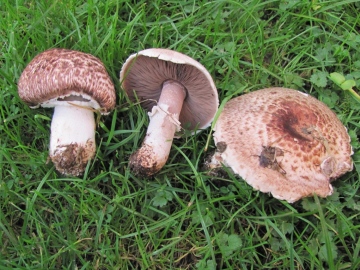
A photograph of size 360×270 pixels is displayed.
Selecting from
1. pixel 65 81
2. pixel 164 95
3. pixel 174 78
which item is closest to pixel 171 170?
pixel 164 95

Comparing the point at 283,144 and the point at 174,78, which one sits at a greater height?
the point at 174,78

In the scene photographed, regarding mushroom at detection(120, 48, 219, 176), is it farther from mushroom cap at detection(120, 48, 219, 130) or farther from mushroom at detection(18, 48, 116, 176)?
mushroom at detection(18, 48, 116, 176)

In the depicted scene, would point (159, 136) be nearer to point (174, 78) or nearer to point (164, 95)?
point (164, 95)

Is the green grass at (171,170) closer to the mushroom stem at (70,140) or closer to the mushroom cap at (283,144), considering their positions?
the mushroom stem at (70,140)

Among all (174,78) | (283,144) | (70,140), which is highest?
(174,78)

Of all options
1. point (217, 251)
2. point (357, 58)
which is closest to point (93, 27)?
point (217, 251)

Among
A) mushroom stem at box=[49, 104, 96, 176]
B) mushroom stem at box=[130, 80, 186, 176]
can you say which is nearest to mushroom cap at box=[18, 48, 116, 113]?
mushroom stem at box=[49, 104, 96, 176]
